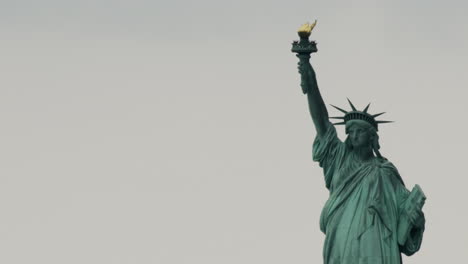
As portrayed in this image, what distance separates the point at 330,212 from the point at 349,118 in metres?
1.57

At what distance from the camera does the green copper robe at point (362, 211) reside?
48.7 metres

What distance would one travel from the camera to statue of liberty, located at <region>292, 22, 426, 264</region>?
1918 inches

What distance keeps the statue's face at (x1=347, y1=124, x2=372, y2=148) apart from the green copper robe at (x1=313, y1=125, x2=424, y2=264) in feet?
0.96

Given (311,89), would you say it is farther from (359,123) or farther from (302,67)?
(359,123)

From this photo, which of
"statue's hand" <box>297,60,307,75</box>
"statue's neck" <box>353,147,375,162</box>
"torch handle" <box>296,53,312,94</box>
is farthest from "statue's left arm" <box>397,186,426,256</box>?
"statue's hand" <box>297,60,307,75</box>

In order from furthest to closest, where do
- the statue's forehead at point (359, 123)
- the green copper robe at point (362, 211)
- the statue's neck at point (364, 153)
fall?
the statue's neck at point (364, 153) < the statue's forehead at point (359, 123) < the green copper robe at point (362, 211)

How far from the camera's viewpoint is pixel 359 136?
4950cm

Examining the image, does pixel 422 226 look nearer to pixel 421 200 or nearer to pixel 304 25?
pixel 421 200

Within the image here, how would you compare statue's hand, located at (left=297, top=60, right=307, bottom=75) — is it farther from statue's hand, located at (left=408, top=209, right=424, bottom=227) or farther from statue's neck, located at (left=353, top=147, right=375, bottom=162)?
statue's hand, located at (left=408, top=209, right=424, bottom=227)

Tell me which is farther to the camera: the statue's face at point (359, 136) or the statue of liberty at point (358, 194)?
the statue's face at point (359, 136)

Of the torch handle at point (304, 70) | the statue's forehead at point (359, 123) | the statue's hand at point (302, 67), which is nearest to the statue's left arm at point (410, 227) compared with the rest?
the statue's forehead at point (359, 123)

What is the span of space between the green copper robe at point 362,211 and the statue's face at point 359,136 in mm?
292

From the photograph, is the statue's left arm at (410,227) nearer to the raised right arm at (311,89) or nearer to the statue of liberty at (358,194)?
the statue of liberty at (358,194)

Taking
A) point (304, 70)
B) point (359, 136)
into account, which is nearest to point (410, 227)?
point (359, 136)
